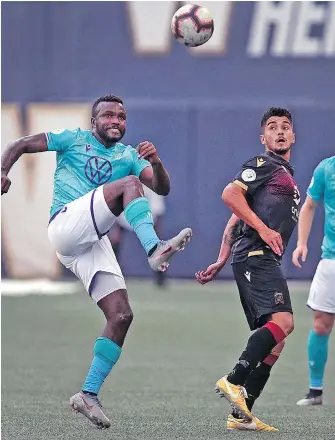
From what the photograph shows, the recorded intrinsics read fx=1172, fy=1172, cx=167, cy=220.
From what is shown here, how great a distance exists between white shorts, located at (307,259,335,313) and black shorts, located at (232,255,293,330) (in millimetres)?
1608

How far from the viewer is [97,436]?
24.3 feet

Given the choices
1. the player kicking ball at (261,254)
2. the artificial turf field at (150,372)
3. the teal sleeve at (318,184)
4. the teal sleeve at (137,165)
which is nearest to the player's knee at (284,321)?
the player kicking ball at (261,254)

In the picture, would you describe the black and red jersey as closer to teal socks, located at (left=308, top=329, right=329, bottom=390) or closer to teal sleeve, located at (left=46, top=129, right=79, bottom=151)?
teal sleeve, located at (left=46, top=129, right=79, bottom=151)

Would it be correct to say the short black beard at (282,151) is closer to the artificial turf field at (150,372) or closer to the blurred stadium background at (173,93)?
the artificial turf field at (150,372)

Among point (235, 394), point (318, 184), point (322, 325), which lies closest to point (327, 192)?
point (318, 184)

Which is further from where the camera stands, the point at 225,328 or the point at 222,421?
the point at 225,328

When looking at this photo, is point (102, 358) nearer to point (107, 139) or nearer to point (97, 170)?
point (97, 170)

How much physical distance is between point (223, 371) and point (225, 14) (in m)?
13.2

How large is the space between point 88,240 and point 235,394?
1.41m

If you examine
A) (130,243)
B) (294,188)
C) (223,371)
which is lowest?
(130,243)

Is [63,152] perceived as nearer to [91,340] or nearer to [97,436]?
[97,436]

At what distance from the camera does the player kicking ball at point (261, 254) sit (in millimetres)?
7730

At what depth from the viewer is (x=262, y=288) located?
25.8 feet

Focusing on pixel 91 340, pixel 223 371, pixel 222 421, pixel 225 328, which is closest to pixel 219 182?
pixel 225 328
